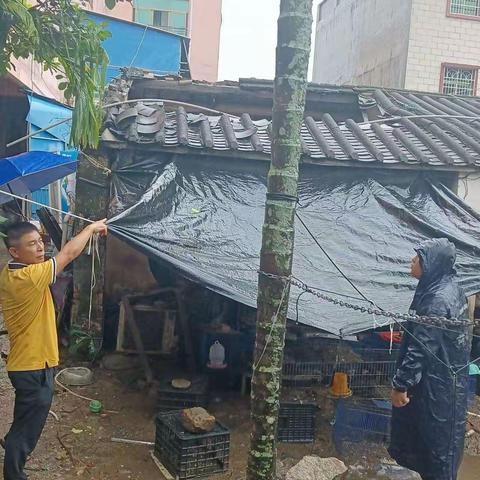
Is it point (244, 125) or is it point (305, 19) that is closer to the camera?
point (305, 19)

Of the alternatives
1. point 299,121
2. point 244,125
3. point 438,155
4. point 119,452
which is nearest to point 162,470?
point 119,452

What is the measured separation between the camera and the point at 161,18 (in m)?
20.9

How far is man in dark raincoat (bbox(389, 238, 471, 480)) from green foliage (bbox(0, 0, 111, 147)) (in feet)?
8.49

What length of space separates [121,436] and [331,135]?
13.7ft

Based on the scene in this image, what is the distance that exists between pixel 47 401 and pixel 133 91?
5.92 metres

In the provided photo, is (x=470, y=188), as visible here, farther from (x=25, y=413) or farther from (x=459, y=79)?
(x=459, y=79)

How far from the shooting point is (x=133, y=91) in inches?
331

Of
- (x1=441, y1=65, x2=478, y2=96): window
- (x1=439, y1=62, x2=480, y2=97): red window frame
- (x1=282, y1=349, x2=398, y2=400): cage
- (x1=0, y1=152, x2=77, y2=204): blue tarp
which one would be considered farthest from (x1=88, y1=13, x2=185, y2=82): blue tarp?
(x1=282, y1=349, x2=398, y2=400): cage

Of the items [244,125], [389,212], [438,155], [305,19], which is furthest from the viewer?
[244,125]

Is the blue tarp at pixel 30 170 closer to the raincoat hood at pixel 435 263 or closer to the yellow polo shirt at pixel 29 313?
the yellow polo shirt at pixel 29 313

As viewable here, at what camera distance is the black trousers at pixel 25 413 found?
3.50 meters

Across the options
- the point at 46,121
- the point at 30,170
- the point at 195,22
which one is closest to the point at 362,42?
the point at 195,22

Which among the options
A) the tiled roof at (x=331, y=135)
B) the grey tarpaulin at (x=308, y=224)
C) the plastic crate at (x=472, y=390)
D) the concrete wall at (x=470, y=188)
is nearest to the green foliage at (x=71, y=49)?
the grey tarpaulin at (x=308, y=224)

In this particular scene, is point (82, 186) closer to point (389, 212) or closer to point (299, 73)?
point (389, 212)
